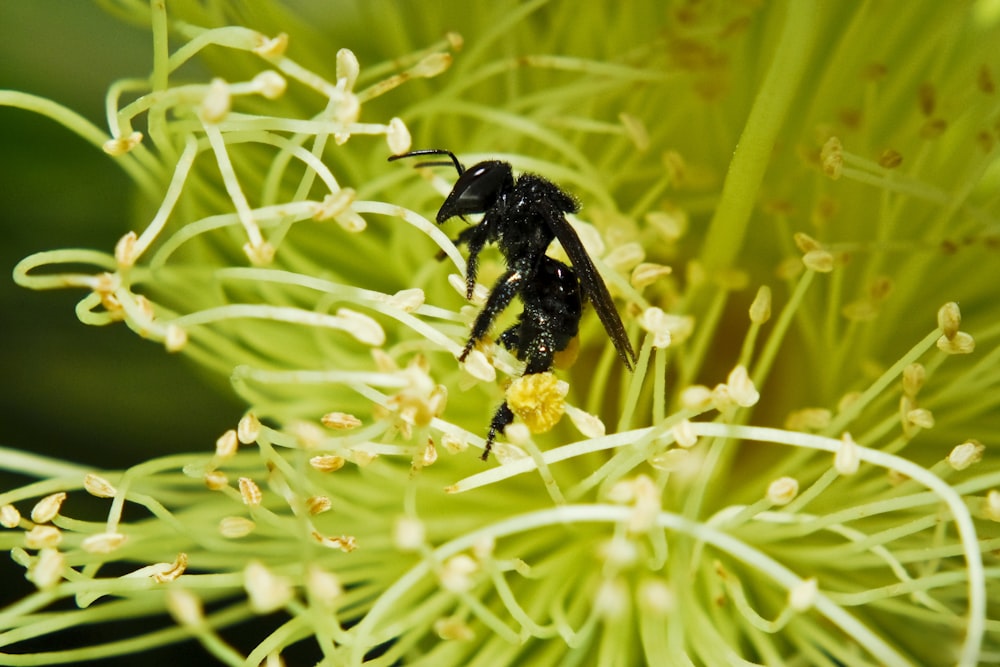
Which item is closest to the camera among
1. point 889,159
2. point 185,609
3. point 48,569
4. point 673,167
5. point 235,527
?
point 185,609

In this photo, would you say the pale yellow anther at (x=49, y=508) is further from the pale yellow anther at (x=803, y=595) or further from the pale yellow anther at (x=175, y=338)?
the pale yellow anther at (x=803, y=595)

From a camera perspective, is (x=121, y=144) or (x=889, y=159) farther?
(x=889, y=159)

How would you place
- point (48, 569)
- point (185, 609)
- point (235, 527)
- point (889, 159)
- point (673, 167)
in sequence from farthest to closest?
1. point (673, 167)
2. point (889, 159)
3. point (235, 527)
4. point (48, 569)
5. point (185, 609)

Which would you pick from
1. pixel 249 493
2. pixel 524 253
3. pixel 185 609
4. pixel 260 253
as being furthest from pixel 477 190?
pixel 185 609

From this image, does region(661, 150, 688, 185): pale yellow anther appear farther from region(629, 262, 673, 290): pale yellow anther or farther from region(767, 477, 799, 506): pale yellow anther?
region(767, 477, 799, 506): pale yellow anther

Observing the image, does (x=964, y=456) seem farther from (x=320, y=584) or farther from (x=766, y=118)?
(x=320, y=584)

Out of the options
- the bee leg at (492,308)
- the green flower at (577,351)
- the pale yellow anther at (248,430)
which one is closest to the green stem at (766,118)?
the green flower at (577,351)
